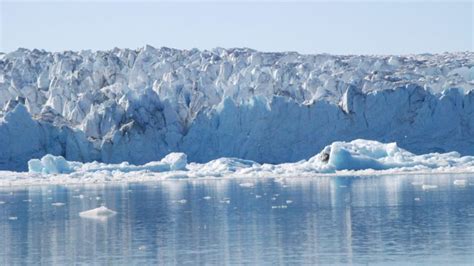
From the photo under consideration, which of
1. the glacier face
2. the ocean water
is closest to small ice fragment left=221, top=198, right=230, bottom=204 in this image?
the ocean water

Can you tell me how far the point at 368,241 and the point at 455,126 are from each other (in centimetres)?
1856

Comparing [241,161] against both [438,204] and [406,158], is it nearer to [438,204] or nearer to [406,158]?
[406,158]

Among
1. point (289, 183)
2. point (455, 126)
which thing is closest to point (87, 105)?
point (289, 183)

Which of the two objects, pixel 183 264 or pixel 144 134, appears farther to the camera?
pixel 144 134

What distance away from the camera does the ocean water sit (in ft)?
35.9

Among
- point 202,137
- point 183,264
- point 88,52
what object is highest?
point 88,52

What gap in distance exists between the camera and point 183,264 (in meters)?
10.4

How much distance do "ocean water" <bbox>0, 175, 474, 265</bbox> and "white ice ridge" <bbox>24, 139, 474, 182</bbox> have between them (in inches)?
147

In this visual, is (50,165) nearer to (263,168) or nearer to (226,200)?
→ (263,168)

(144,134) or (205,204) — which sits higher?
(144,134)

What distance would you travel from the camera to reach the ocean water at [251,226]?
35.9 ft

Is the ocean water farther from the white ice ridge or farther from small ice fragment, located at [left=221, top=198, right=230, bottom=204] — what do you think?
the white ice ridge

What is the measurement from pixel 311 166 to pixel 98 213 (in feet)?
39.0

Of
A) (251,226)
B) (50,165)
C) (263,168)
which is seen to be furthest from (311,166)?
(251,226)
